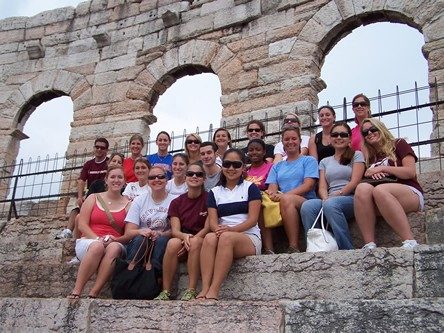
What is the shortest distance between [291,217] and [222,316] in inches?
50.0

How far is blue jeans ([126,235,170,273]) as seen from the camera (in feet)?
15.3

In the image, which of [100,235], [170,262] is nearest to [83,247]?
[100,235]

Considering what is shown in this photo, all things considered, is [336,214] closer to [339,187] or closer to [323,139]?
[339,187]

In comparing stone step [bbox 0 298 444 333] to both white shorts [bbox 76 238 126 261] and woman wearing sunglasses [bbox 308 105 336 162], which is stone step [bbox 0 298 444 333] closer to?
white shorts [bbox 76 238 126 261]

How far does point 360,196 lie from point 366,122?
89 cm

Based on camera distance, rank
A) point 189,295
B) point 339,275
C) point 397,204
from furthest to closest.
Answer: point 189,295, point 397,204, point 339,275

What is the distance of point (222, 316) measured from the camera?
12.2 ft

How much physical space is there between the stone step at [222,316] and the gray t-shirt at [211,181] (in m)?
1.71

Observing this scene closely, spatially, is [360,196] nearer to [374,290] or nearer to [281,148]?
[374,290]

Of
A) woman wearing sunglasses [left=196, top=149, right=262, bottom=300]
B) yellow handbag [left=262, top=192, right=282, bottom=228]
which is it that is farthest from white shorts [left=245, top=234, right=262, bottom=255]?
yellow handbag [left=262, top=192, right=282, bottom=228]

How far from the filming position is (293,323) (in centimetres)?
351

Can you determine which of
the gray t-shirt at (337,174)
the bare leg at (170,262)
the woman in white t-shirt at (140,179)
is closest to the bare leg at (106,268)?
the bare leg at (170,262)

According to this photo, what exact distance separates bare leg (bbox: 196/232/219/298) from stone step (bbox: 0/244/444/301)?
0.77 ft

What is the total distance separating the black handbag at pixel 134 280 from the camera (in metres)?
4.50
